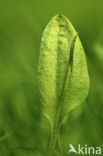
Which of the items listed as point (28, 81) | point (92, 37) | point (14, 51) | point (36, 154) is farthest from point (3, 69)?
point (36, 154)

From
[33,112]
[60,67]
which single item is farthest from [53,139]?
[33,112]

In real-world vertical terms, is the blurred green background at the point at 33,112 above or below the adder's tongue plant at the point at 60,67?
below

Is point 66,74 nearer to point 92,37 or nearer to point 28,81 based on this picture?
point 28,81

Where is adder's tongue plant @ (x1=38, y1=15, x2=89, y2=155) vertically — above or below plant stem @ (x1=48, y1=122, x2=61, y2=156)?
above

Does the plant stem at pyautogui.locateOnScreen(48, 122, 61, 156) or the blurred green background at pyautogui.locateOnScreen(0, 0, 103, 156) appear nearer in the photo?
the plant stem at pyautogui.locateOnScreen(48, 122, 61, 156)

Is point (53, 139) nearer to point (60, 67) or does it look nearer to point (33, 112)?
point (60, 67)

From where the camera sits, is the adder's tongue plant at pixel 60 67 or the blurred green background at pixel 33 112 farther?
the blurred green background at pixel 33 112

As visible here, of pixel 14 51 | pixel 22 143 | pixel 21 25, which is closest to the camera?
pixel 22 143

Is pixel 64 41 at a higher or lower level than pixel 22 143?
higher
